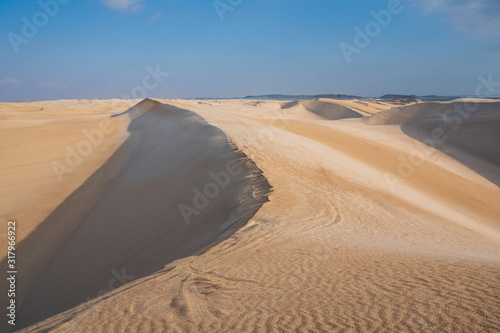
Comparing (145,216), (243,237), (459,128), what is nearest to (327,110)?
(459,128)

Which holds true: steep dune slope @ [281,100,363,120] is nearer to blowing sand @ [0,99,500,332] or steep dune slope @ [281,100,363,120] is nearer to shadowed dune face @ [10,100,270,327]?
blowing sand @ [0,99,500,332]

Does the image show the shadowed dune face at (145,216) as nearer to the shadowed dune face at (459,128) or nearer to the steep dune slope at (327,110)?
the shadowed dune face at (459,128)

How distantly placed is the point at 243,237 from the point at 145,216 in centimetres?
400

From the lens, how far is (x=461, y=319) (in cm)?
272

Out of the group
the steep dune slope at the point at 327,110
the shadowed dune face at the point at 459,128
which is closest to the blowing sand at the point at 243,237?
the shadowed dune face at the point at 459,128

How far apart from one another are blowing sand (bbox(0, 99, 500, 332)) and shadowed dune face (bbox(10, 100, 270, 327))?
0.05m

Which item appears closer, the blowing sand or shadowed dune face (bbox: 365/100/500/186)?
the blowing sand

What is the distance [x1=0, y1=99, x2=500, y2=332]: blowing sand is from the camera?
3078 mm

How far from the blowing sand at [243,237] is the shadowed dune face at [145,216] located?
1.8 inches

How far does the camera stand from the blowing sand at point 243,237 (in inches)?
121

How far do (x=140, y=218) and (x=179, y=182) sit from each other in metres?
1.61

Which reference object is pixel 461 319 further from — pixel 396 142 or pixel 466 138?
pixel 466 138

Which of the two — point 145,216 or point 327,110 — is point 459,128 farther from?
point 327,110

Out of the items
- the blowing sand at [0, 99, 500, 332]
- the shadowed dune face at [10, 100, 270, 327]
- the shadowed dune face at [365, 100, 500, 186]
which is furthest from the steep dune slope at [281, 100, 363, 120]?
the shadowed dune face at [10, 100, 270, 327]
